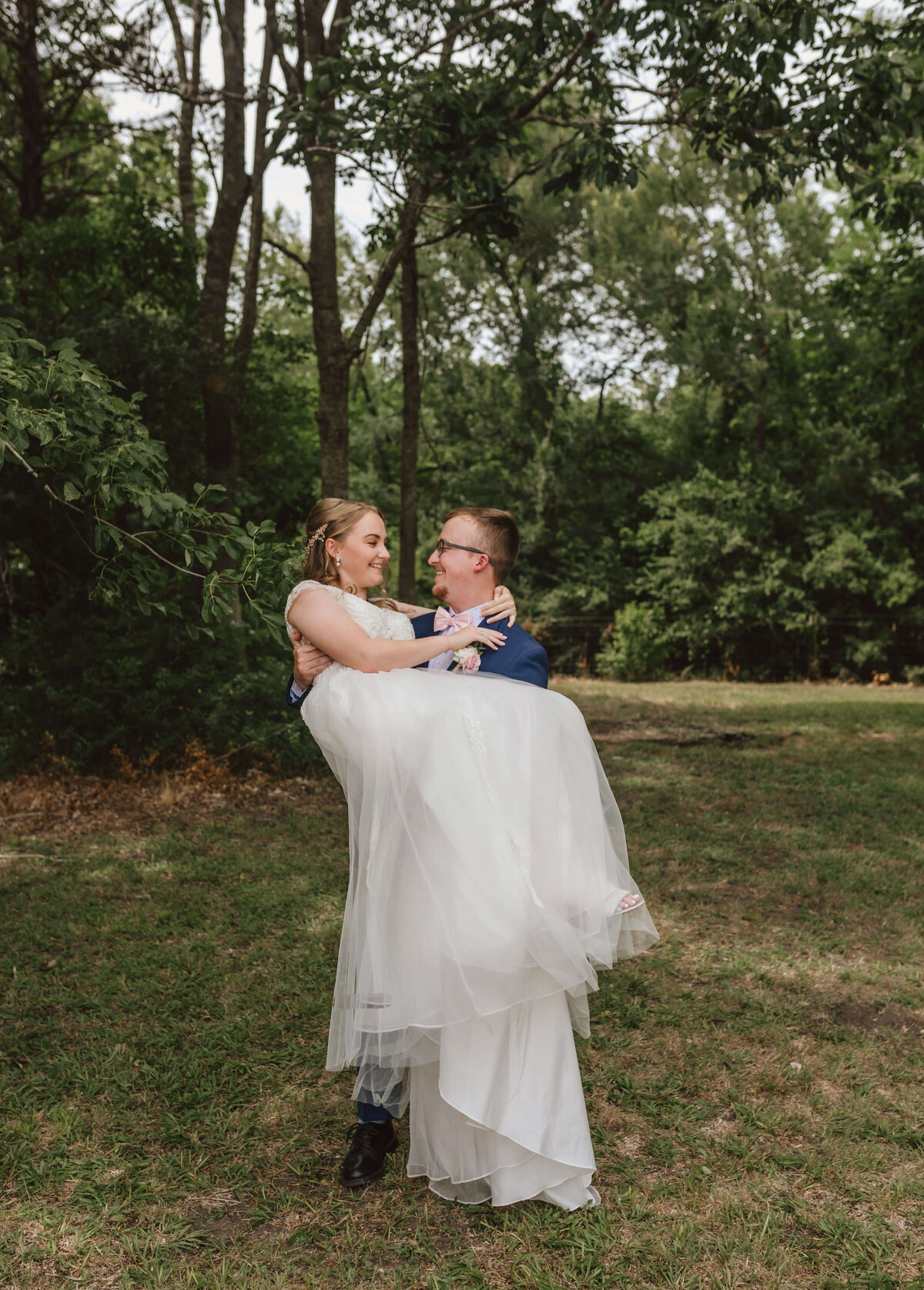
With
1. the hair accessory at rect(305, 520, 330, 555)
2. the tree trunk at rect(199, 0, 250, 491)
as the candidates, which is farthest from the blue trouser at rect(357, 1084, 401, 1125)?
the tree trunk at rect(199, 0, 250, 491)

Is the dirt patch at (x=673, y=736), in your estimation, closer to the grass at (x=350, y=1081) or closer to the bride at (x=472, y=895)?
the grass at (x=350, y=1081)

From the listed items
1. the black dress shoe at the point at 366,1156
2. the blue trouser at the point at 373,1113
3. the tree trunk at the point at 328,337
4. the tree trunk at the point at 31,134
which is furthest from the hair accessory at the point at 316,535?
the tree trunk at the point at 31,134

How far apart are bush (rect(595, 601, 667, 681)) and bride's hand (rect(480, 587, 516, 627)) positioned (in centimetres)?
1885

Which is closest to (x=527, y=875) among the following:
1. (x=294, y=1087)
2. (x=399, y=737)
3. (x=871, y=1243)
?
(x=399, y=737)

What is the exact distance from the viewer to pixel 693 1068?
157 inches

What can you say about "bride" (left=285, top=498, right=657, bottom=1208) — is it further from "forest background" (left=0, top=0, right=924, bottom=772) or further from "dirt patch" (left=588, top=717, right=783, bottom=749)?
"dirt patch" (left=588, top=717, right=783, bottom=749)

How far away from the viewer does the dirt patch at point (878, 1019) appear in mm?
4336

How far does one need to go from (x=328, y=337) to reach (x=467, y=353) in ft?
55.3

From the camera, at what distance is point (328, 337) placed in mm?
8992

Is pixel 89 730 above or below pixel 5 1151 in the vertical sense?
above

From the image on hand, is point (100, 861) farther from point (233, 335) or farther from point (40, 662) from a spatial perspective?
point (233, 335)

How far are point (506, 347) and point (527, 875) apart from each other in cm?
2412

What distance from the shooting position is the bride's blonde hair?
3164 millimetres

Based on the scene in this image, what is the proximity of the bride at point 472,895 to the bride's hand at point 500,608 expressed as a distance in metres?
0.06
